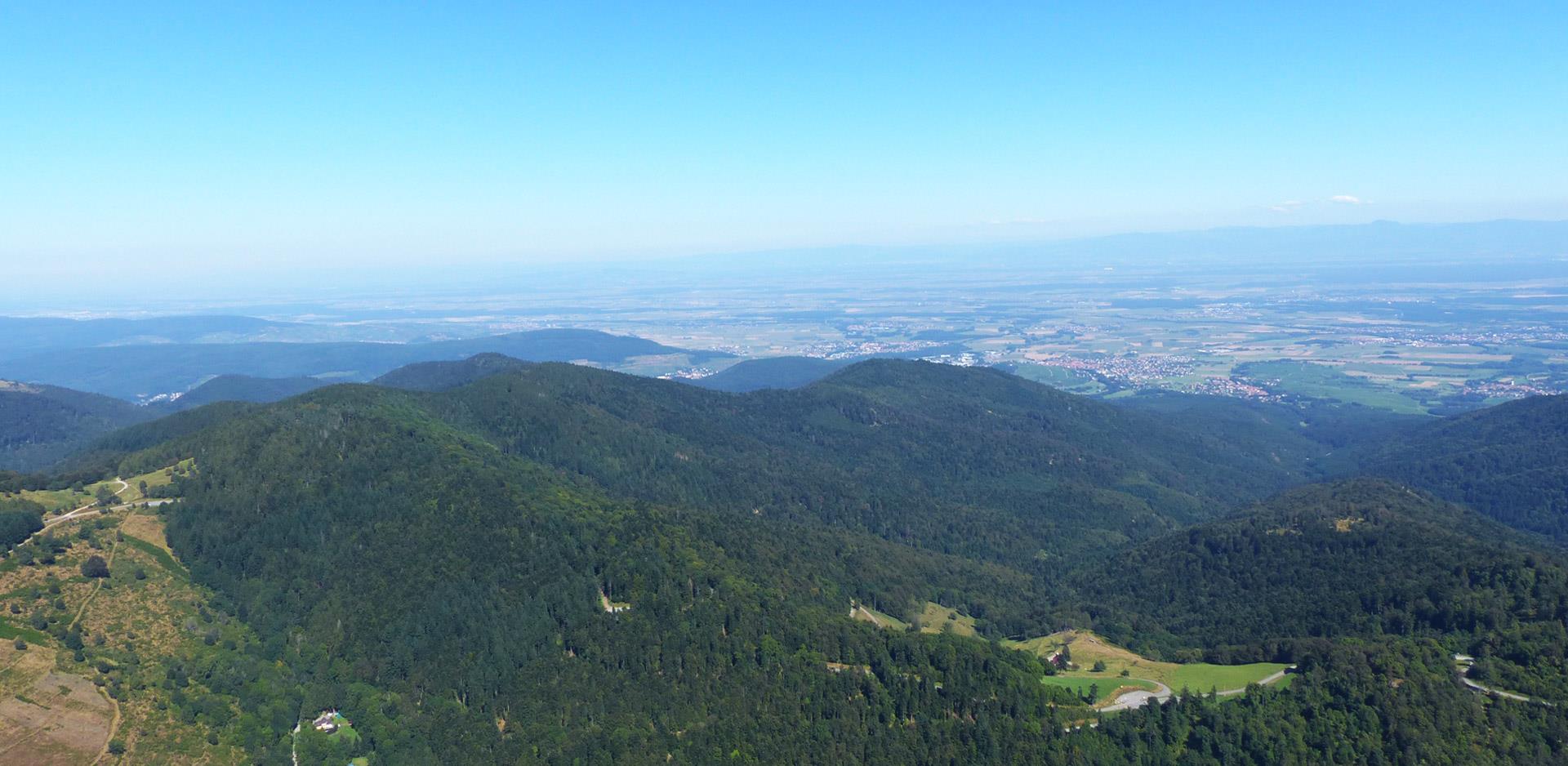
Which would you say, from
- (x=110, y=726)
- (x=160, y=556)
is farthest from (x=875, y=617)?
(x=160, y=556)

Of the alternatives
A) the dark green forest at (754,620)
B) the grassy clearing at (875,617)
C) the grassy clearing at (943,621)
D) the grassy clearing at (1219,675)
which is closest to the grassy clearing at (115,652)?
the dark green forest at (754,620)

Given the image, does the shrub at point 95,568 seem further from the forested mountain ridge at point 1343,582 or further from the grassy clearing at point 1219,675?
the forested mountain ridge at point 1343,582

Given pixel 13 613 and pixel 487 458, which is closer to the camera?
pixel 13 613

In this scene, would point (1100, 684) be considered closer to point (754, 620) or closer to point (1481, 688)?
point (1481, 688)

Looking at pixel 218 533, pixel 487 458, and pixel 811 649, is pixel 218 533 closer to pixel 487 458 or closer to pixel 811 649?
pixel 487 458

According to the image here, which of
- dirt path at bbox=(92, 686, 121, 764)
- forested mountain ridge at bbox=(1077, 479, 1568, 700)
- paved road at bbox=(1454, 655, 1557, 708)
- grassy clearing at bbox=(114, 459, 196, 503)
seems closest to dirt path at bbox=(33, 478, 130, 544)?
grassy clearing at bbox=(114, 459, 196, 503)

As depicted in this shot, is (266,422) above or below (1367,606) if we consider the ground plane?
above

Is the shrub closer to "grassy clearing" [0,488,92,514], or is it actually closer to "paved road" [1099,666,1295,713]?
"grassy clearing" [0,488,92,514]

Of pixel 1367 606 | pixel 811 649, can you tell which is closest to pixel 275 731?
pixel 811 649
